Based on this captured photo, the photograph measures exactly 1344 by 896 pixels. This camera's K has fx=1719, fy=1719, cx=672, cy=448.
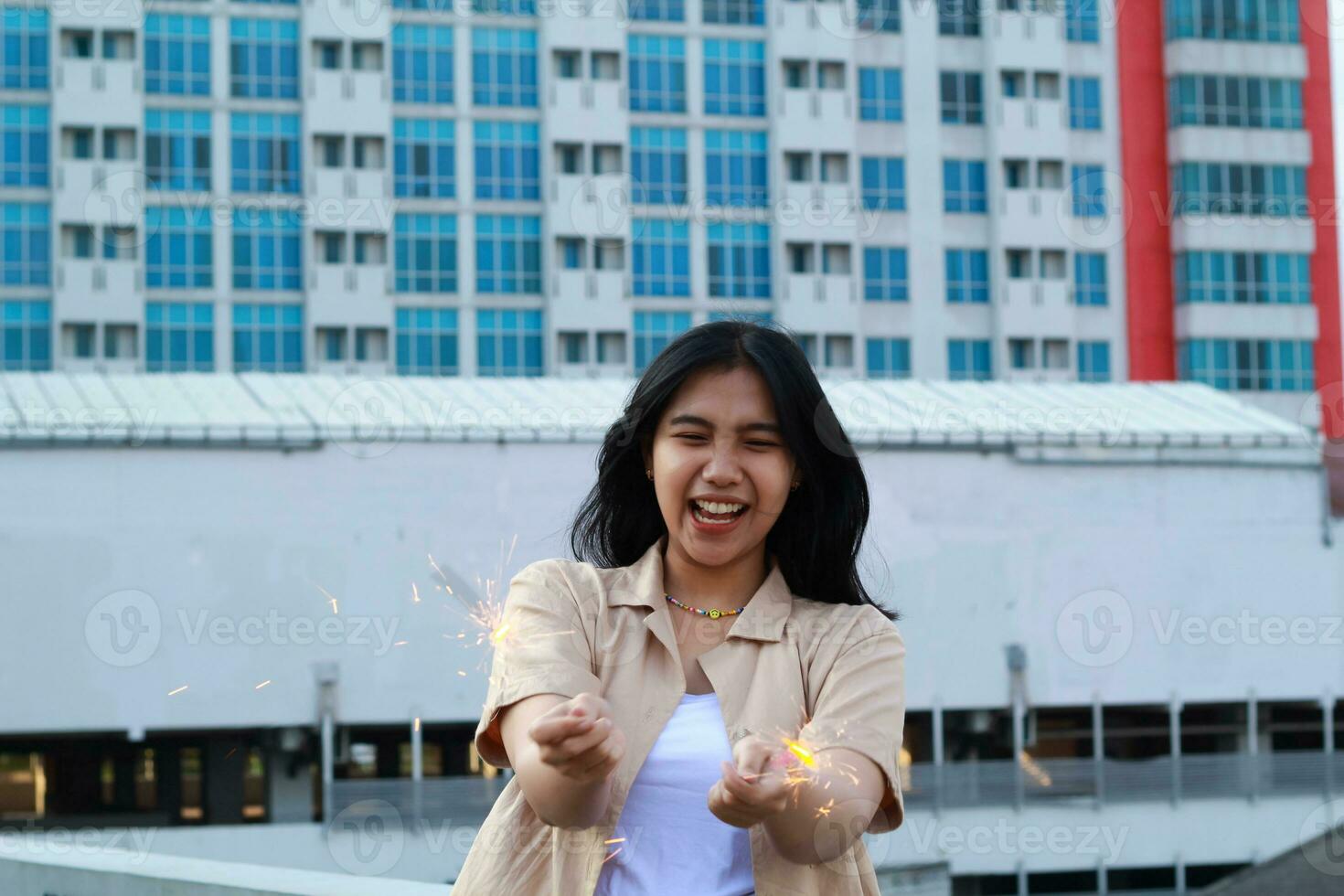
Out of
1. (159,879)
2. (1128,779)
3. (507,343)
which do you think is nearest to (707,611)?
(159,879)

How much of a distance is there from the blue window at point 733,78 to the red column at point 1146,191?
10224 millimetres

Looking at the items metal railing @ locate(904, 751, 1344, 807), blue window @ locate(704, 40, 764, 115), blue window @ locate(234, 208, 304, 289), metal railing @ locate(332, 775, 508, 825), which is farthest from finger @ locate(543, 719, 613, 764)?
blue window @ locate(704, 40, 764, 115)

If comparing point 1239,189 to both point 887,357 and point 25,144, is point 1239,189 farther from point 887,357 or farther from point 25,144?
point 25,144

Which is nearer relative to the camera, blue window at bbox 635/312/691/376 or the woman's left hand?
the woman's left hand

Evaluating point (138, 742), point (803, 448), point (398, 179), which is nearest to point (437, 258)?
point (398, 179)

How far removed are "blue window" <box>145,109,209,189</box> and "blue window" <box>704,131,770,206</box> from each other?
42.3 feet

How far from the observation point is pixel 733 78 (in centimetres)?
4569

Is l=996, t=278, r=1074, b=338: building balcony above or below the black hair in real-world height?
above

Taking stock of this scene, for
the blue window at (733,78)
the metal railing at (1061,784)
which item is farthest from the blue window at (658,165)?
the metal railing at (1061,784)

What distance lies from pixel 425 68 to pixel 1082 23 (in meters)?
18.1

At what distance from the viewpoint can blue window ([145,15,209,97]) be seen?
43.1 m

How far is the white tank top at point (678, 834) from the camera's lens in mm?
2221

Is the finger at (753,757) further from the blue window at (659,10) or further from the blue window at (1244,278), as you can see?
the blue window at (1244,278)

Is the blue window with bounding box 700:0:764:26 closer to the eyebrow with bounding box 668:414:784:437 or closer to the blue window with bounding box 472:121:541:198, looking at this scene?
the blue window with bounding box 472:121:541:198
